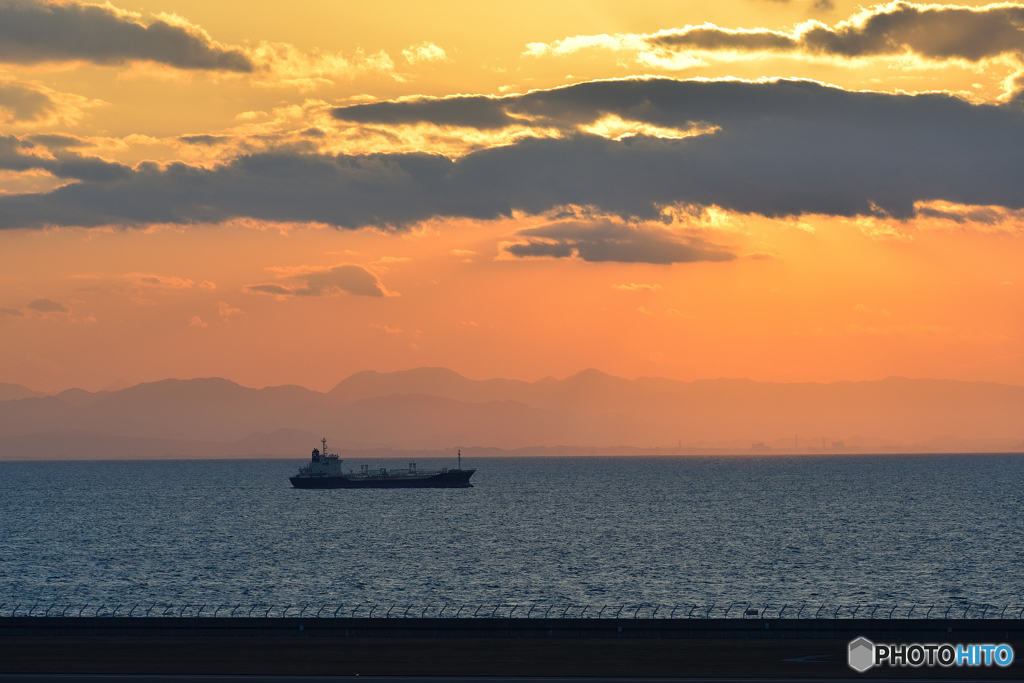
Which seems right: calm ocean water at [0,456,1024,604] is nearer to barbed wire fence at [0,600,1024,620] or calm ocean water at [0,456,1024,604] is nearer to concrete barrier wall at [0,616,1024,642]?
barbed wire fence at [0,600,1024,620]

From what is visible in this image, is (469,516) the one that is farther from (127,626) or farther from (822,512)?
(127,626)

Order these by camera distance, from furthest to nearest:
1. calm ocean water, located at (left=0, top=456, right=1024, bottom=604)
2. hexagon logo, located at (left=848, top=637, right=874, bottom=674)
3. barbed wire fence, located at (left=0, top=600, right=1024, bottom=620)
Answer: calm ocean water, located at (left=0, top=456, right=1024, bottom=604)
barbed wire fence, located at (left=0, top=600, right=1024, bottom=620)
hexagon logo, located at (left=848, top=637, right=874, bottom=674)

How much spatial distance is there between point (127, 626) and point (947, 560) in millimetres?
92482

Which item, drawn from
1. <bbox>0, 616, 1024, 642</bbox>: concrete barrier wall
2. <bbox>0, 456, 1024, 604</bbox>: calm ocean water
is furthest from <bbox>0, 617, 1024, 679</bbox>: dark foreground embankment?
<bbox>0, 456, 1024, 604</bbox>: calm ocean water

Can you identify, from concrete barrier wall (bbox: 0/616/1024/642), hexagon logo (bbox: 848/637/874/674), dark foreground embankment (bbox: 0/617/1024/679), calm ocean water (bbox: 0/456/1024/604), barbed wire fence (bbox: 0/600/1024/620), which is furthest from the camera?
calm ocean water (bbox: 0/456/1024/604)

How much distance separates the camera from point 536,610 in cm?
7925

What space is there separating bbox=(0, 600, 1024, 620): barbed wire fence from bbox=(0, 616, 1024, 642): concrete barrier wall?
28.6 meters

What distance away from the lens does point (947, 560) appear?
11331 cm

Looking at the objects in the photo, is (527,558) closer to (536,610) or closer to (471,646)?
(536,610)

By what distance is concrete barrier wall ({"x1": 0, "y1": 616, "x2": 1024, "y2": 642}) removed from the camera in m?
44.4

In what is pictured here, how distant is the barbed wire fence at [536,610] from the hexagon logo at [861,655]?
34.5m

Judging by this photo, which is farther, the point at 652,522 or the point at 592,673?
the point at 652,522

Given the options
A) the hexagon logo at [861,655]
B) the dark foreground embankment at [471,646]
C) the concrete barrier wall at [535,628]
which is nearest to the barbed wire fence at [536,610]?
the concrete barrier wall at [535,628]

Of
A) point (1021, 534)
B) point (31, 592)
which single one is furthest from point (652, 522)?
point (31, 592)
